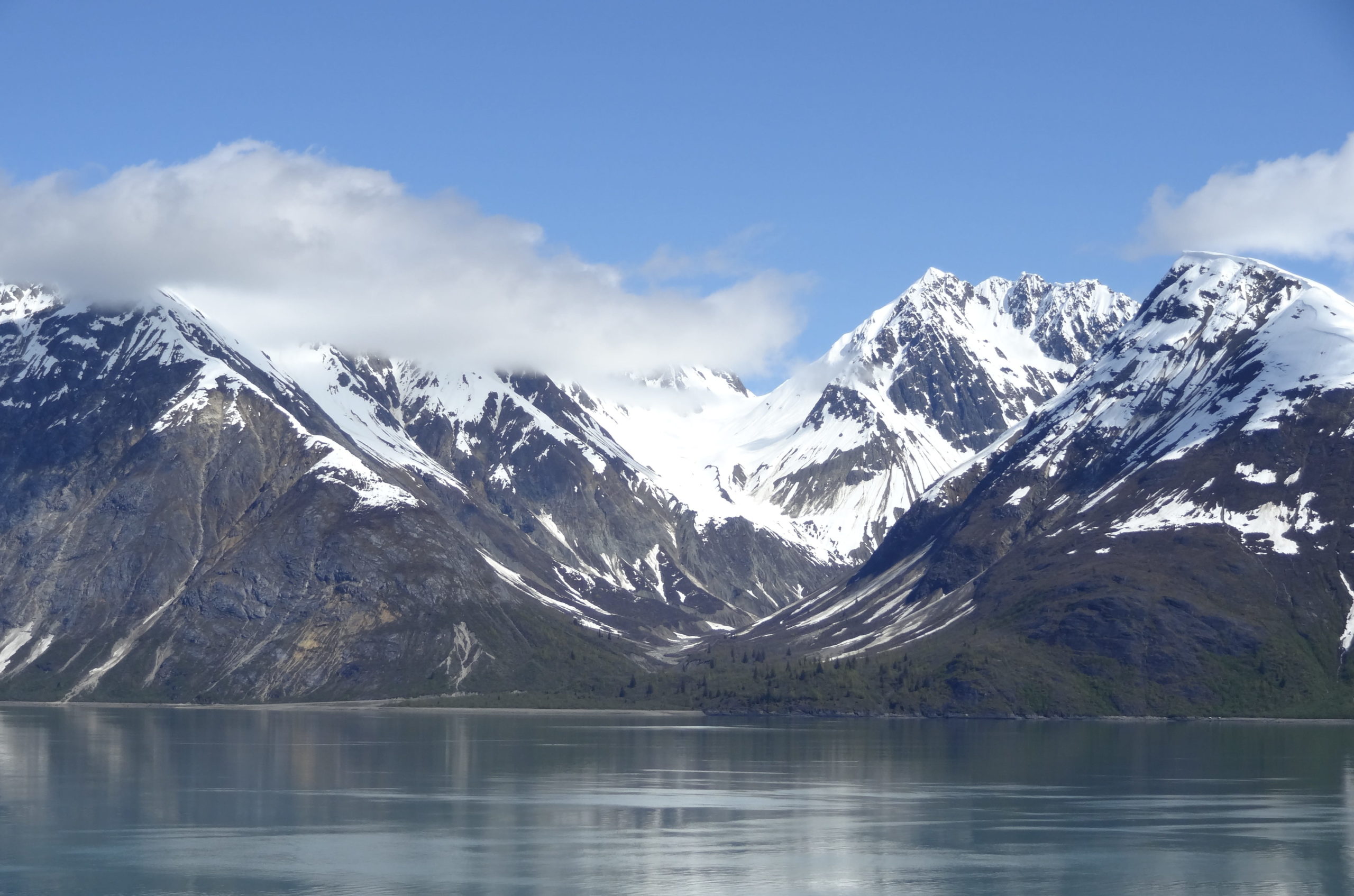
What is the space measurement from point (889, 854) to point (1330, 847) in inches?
1390

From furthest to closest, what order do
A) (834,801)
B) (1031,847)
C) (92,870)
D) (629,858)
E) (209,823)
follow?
(834,801)
(209,823)
(1031,847)
(629,858)
(92,870)

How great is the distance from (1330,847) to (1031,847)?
23390 mm

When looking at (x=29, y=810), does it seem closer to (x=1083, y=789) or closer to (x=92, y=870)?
(x=92, y=870)

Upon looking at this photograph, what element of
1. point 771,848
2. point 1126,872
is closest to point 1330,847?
point 1126,872

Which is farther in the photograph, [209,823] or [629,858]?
[209,823]

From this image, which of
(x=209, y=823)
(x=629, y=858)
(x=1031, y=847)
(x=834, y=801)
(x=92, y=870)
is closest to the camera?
(x=92, y=870)

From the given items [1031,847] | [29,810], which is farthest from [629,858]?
[29,810]

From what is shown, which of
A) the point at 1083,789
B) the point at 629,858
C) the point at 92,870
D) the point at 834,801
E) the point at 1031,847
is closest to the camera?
the point at 92,870

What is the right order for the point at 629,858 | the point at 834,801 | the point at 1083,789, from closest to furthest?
1. the point at 629,858
2. the point at 834,801
3. the point at 1083,789

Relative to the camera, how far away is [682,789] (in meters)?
177

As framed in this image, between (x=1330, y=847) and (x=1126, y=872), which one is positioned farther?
(x=1330, y=847)

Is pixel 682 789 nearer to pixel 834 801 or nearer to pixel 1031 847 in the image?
pixel 834 801

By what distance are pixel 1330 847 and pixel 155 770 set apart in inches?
4938

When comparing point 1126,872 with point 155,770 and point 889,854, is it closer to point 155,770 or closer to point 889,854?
point 889,854
